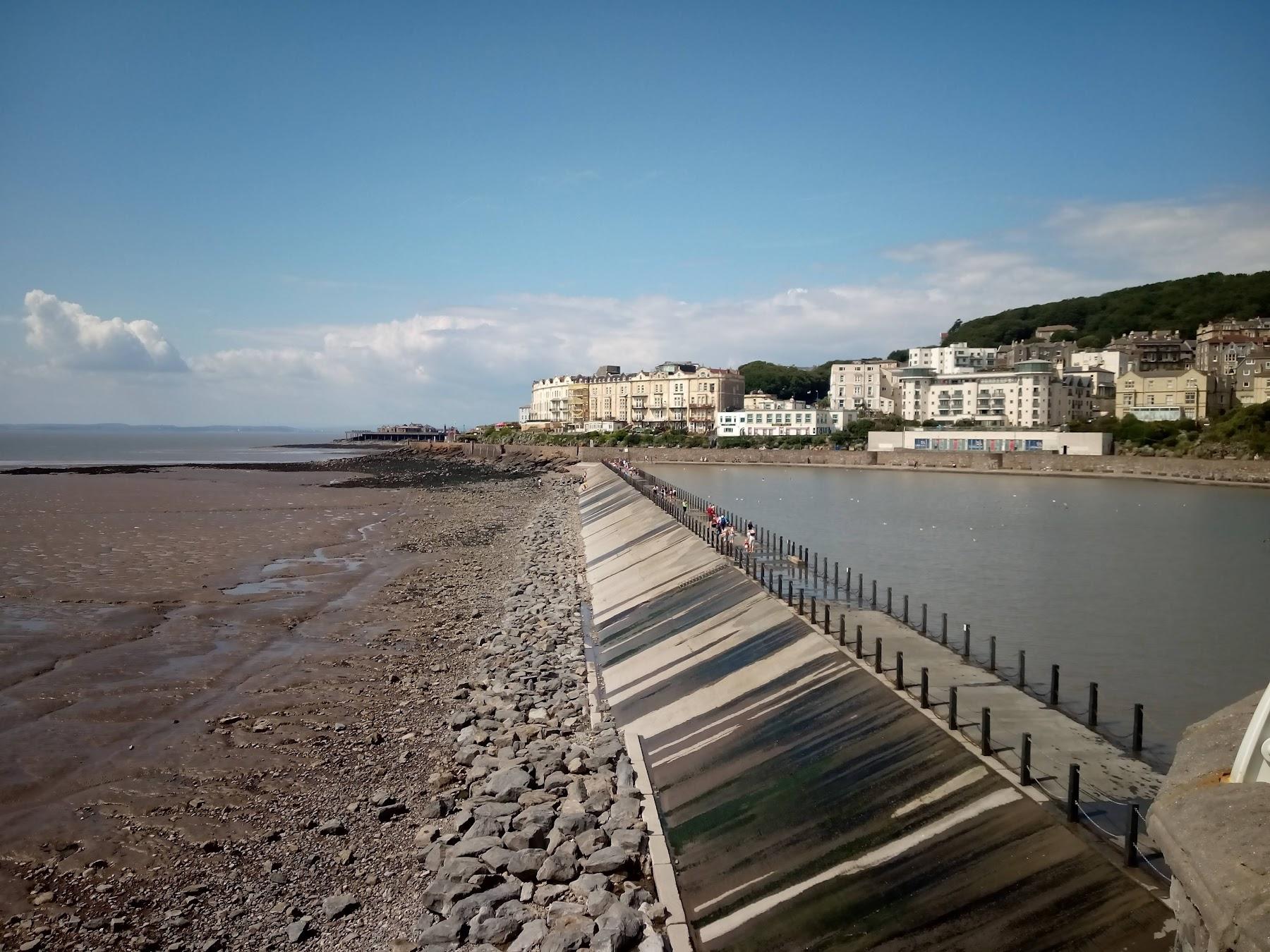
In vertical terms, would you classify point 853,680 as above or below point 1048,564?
above

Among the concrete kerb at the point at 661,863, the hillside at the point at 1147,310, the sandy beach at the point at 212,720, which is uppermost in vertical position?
the hillside at the point at 1147,310

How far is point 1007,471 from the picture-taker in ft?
301

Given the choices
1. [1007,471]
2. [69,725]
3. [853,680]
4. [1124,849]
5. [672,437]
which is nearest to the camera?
[1124,849]

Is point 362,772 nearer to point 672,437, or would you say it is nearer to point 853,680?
point 853,680

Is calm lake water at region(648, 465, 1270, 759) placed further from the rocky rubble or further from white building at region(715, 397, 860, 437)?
white building at region(715, 397, 860, 437)

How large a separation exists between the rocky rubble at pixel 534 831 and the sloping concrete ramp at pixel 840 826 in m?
0.61

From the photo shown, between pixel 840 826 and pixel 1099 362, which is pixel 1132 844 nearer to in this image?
pixel 840 826

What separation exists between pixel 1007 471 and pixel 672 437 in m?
46.6

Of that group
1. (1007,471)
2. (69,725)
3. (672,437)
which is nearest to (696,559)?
(69,725)

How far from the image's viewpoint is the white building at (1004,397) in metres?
113

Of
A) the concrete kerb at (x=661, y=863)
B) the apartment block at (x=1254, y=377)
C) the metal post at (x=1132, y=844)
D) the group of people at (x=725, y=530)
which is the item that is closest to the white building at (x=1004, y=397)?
the apartment block at (x=1254, y=377)

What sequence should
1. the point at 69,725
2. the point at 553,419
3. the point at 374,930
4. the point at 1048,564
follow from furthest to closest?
the point at 553,419 → the point at 1048,564 → the point at 69,725 → the point at 374,930

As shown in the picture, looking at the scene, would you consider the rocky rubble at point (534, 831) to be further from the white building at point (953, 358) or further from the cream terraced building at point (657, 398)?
the white building at point (953, 358)

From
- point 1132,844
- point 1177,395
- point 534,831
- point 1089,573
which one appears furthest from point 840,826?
point 1177,395
